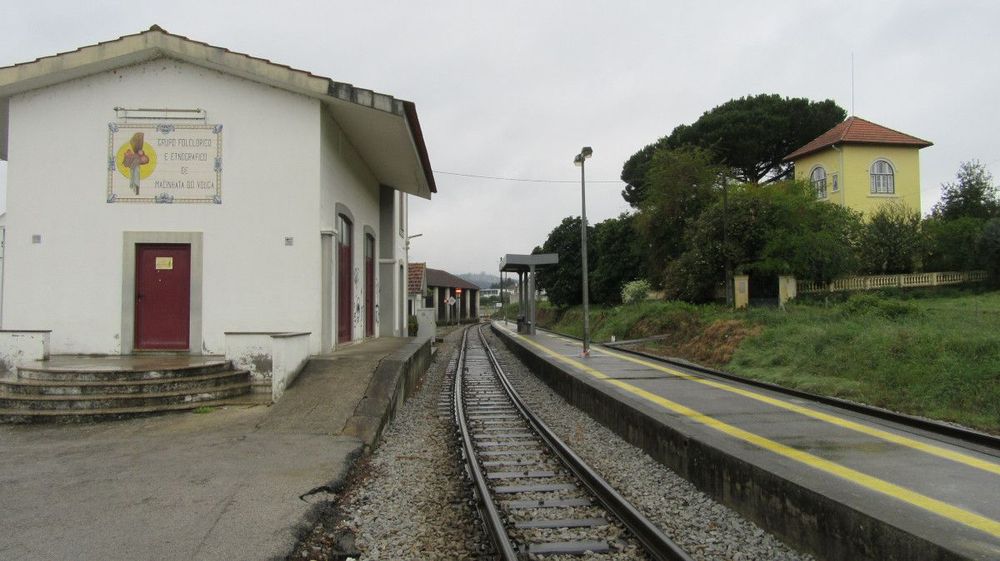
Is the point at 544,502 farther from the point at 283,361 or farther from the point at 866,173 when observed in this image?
the point at 866,173

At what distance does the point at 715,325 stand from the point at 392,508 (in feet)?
45.6

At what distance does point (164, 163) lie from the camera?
10766 mm

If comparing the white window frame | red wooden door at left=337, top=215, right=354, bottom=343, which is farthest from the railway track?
the white window frame

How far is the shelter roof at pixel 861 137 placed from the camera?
35094 millimetres

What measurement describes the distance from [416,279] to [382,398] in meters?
28.9

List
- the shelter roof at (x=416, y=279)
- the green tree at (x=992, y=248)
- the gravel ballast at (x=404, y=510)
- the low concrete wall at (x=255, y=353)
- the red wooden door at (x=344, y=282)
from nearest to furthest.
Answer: the gravel ballast at (x=404, y=510), the low concrete wall at (x=255, y=353), the red wooden door at (x=344, y=282), the green tree at (x=992, y=248), the shelter roof at (x=416, y=279)

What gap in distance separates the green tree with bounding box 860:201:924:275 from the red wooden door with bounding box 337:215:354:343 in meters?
21.6

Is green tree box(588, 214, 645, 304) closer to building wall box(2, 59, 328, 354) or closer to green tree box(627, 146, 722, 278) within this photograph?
green tree box(627, 146, 722, 278)

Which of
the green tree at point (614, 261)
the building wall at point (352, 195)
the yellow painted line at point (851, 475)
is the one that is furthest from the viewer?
the green tree at point (614, 261)

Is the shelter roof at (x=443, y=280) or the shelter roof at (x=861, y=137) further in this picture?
the shelter roof at (x=443, y=280)

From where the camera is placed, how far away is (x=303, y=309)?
35.4 ft

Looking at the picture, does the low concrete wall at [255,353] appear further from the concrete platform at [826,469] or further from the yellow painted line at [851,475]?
the yellow painted line at [851,475]

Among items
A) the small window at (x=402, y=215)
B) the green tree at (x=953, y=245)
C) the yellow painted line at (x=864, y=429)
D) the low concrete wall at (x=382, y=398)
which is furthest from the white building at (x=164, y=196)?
the green tree at (x=953, y=245)

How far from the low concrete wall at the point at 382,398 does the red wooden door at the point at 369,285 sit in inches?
192
